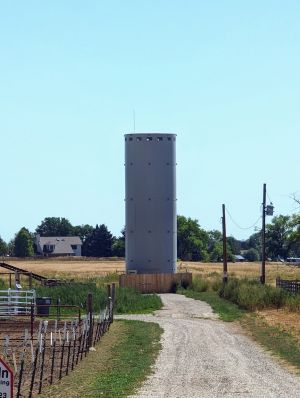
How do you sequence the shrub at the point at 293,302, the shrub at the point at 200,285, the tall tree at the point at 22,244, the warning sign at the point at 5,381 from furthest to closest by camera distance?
the tall tree at the point at 22,244
the shrub at the point at 200,285
the shrub at the point at 293,302
the warning sign at the point at 5,381

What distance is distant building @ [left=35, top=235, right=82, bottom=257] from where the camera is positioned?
640 ft

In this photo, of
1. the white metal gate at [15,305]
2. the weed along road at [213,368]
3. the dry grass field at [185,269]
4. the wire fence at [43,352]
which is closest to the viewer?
the weed along road at [213,368]

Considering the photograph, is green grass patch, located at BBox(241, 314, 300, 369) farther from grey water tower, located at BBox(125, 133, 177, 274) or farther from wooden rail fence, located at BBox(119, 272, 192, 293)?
grey water tower, located at BBox(125, 133, 177, 274)

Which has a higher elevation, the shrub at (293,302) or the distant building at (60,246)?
the distant building at (60,246)

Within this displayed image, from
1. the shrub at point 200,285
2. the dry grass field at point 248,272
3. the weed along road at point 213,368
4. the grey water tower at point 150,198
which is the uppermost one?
the grey water tower at point 150,198

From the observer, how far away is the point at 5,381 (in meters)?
12.6

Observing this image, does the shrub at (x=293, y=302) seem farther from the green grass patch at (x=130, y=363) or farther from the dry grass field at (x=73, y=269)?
the dry grass field at (x=73, y=269)

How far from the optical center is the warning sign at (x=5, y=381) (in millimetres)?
12469

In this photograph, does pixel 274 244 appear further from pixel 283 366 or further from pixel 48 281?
pixel 283 366

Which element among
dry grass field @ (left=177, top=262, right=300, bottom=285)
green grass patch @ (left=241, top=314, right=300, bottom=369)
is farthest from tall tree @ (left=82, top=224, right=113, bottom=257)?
green grass patch @ (left=241, top=314, right=300, bottom=369)

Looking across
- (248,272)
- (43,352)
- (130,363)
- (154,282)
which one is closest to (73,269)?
(248,272)

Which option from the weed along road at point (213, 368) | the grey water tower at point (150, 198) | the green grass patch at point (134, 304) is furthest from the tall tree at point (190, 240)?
the weed along road at point (213, 368)

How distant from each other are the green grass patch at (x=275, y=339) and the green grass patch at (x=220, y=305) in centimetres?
331

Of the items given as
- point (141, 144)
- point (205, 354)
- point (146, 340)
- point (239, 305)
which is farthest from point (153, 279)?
point (205, 354)
